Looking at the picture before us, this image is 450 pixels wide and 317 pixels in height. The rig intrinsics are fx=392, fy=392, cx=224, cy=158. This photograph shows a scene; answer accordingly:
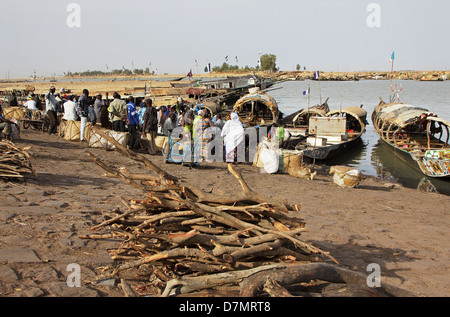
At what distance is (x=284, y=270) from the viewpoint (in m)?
3.37

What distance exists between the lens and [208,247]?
12.7 ft

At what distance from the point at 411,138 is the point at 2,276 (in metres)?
18.6

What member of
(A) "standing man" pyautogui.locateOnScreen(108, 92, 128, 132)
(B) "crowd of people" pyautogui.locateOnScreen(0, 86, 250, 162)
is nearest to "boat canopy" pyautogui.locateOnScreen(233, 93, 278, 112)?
(B) "crowd of people" pyautogui.locateOnScreen(0, 86, 250, 162)

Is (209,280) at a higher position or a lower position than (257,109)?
lower

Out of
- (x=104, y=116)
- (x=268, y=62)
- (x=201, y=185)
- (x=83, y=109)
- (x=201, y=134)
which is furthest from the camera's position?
(x=268, y=62)

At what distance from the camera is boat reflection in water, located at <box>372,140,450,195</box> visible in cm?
1414

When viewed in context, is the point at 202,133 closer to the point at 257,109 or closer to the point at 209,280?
the point at 209,280

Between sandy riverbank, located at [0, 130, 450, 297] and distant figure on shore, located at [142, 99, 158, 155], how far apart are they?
1.47m

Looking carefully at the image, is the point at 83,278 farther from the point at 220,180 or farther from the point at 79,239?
the point at 220,180

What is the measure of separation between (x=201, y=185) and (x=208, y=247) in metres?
Result: 5.26

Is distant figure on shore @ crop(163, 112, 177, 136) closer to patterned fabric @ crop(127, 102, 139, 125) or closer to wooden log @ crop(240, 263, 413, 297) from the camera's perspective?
patterned fabric @ crop(127, 102, 139, 125)

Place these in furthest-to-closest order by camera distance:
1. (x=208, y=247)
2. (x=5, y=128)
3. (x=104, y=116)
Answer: (x=104, y=116)
(x=5, y=128)
(x=208, y=247)

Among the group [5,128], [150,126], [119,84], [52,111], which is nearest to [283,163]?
[150,126]
